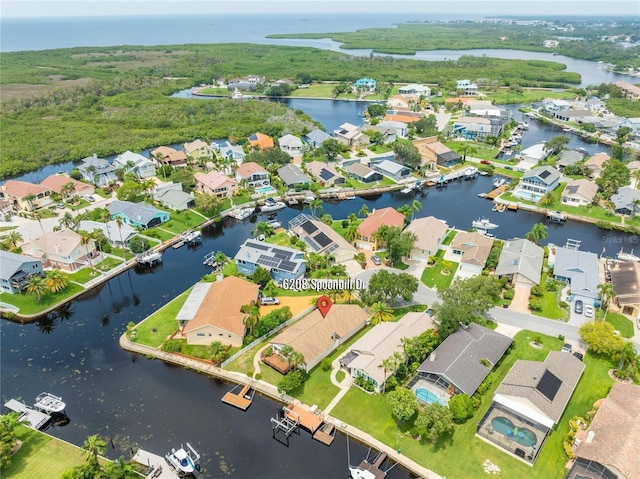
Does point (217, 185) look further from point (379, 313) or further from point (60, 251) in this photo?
point (379, 313)

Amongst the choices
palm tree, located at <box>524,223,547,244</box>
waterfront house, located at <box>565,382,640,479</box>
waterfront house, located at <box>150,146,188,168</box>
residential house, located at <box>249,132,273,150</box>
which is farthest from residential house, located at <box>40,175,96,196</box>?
waterfront house, located at <box>565,382,640,479</box>

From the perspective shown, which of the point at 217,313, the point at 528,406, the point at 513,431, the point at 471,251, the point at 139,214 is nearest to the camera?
the point at 513,431

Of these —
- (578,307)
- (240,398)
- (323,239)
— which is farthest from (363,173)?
(240,398)

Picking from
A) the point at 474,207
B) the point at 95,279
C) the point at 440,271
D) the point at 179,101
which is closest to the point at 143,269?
the point at 95,279

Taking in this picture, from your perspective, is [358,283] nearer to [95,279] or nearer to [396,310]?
[396,310]

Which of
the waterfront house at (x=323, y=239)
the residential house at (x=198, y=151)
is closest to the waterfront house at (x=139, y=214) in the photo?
the waterfront house at (x=323, y=239)

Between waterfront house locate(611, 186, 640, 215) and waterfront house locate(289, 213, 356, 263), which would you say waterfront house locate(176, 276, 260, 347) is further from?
waterfront house locate(611, 186, 640, 215)
